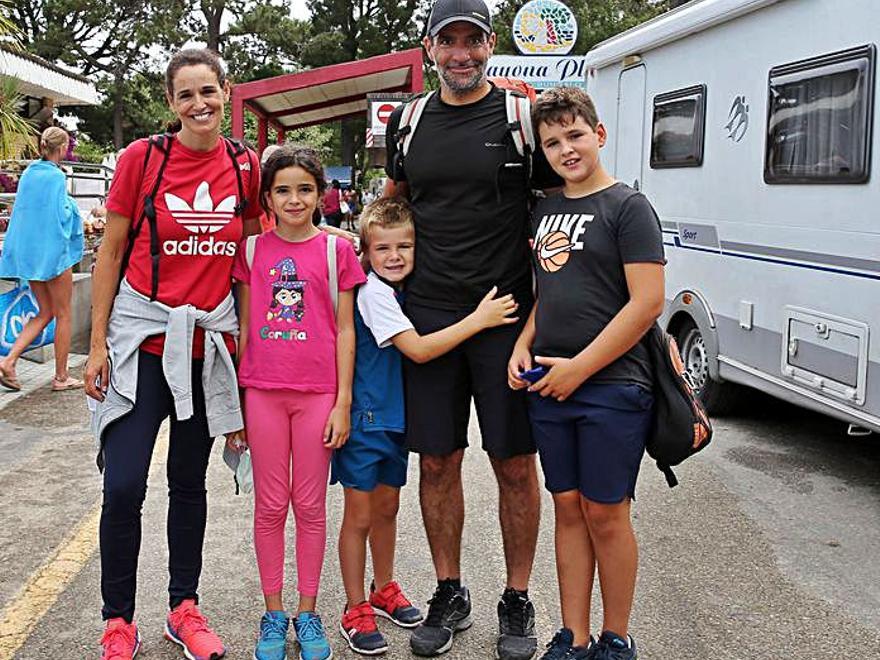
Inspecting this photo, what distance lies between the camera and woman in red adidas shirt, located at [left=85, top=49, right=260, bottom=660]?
3.28 m

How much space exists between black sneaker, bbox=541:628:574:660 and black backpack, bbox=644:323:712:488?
649mm

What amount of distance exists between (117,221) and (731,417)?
516 centimetres

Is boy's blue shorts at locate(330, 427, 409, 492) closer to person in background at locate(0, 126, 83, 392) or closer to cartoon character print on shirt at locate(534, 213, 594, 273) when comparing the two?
cartoon character print on shirt at locate(534, 213, 594, 273)

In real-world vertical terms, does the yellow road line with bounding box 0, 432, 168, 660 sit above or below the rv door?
below

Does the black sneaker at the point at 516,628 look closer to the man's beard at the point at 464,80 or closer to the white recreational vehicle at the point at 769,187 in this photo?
the man's beard at the point at 464,80

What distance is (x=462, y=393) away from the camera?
11.6 feet

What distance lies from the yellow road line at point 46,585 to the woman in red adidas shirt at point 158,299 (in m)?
0.50

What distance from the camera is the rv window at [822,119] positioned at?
5.17m

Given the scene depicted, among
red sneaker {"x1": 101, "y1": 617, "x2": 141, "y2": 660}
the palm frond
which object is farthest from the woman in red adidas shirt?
the palm frond

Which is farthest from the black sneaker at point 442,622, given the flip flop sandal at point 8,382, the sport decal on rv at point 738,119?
the flip flop sandal at point 8,382

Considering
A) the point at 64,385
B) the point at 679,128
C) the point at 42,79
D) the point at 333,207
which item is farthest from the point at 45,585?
the point at 333,207

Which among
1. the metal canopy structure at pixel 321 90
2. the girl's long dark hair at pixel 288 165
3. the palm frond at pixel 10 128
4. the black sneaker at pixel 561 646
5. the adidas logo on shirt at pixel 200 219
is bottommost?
the black sneaker at pixel 561 646

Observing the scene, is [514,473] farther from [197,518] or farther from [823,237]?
[823,237]

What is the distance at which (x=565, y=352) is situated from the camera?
3207 millimetres
